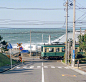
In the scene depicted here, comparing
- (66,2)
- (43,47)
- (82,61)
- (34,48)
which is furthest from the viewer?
(34,48)

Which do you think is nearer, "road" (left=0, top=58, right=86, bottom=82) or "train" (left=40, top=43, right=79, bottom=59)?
"road" (left=0, top=58, right=86, bottom=82)

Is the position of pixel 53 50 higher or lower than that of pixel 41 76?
higher

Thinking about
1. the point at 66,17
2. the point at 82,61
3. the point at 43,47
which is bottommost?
the point at 82,61

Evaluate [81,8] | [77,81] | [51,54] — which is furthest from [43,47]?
[77,81]

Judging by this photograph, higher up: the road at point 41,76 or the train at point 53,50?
the train at point 53,50

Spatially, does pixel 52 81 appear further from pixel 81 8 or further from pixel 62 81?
pixel 81 8

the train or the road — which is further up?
the train

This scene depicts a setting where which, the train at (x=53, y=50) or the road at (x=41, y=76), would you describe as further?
the train at (x=53, y=50)

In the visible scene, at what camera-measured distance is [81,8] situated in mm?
26391

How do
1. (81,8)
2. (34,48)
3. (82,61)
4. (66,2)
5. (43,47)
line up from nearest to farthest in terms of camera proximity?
(81,8), (66,2), (82,61), (43,47), (34,48)

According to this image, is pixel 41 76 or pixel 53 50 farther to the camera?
pixel 53 50

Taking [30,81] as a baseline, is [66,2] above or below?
above

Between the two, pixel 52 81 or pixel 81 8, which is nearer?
pixel 52 81

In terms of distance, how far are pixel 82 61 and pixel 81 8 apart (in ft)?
38.7
